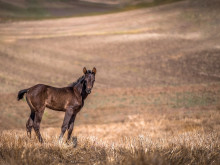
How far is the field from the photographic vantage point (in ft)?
20.8

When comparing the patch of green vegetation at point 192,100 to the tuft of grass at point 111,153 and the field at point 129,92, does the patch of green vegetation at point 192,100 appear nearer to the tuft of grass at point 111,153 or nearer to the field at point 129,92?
the field at point 129,92

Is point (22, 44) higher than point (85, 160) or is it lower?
higher

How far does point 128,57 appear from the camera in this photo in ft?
157

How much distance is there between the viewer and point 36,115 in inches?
307

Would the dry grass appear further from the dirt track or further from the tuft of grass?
the dirt track

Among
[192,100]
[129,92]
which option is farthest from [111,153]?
[129,92]

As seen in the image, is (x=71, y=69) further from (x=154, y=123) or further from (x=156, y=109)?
(x=154, y=123)

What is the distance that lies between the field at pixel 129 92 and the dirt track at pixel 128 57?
0.11 metres

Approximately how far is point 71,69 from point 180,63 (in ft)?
50.5

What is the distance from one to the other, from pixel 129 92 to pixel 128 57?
1944 centimetres

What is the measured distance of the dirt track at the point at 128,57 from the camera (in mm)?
33312

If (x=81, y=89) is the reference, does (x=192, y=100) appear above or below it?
below

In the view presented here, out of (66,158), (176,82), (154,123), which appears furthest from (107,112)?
(66,158)

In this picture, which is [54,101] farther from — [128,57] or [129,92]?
[128,57]
